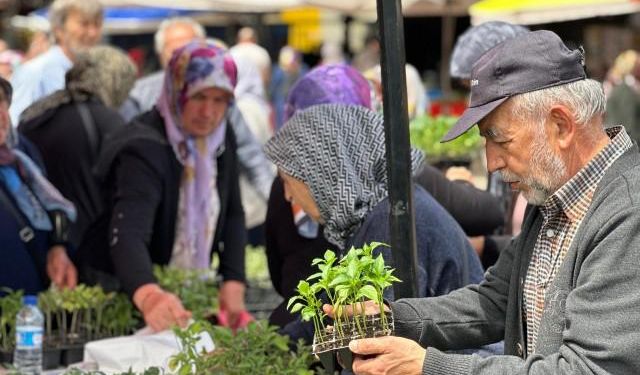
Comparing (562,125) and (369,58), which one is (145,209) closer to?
(562,125)

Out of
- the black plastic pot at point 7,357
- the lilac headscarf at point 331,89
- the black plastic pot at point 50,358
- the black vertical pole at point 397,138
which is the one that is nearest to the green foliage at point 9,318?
the black plastic pot at point 7,357

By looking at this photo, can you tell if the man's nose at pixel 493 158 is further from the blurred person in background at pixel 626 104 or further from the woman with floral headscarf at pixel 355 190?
the blurred person in background at pixel 626 104

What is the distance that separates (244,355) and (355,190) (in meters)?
0.62

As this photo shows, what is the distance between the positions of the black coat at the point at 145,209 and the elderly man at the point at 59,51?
1787mm

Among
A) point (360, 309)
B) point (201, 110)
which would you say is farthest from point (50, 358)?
point (360, 309)

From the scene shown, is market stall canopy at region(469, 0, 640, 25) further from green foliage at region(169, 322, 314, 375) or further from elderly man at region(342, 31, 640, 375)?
elderly man at region(342, 31, 640, 375)

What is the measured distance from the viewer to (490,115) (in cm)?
260

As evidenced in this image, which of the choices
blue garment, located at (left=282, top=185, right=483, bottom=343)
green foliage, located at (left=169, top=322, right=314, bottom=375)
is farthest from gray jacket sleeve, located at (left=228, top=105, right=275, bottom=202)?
blue garment, located at (left=282, top=185, right=483, bottom=343)

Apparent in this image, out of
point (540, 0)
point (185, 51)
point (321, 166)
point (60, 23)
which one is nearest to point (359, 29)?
point (540, 0)

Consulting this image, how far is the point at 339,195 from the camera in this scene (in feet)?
11.5

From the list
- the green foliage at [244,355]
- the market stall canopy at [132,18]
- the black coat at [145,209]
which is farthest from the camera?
the market stall canopy at [132,18]

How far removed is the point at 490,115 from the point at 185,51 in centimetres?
270

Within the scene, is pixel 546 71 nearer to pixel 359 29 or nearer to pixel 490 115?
pixel 490 115

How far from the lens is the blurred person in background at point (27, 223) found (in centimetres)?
479
